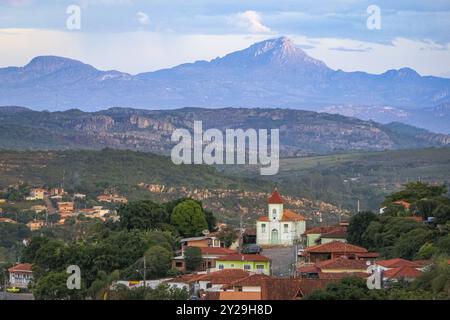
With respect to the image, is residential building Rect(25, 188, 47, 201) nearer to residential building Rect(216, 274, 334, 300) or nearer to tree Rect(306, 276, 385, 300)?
residential building Rect(216, 274, 334, 300)

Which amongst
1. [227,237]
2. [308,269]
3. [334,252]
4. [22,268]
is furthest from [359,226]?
[22,268]

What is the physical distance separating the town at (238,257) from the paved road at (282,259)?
0.05 m

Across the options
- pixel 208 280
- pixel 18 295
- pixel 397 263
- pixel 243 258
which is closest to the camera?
pixel 208 280

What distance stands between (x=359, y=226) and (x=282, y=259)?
4.00 meters

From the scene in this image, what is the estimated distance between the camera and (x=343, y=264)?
44781 millimetres

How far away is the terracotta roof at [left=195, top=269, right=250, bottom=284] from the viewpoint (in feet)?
137

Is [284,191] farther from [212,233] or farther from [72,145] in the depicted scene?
[72,145]

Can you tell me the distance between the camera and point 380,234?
169 ft

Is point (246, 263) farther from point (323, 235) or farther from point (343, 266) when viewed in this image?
point (323, 235)

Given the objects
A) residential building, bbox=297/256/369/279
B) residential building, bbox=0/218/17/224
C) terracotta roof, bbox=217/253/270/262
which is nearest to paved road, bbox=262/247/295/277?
terracotta roof, bbox=217/253/270/262

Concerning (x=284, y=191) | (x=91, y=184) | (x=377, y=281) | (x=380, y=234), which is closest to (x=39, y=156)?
(x=91, y=184)

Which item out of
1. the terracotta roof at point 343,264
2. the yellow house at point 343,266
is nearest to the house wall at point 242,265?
the terracotta roof at point 343,264

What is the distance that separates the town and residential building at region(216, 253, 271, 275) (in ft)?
0.11

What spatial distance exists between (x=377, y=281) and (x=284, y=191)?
68.1 meters
